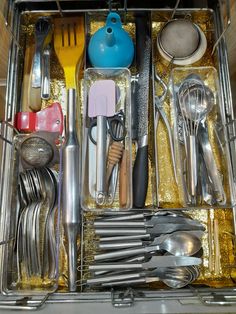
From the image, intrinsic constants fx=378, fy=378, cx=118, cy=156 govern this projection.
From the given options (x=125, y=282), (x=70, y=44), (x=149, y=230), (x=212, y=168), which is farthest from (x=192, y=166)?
(x=70, y=44)

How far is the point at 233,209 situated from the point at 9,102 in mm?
506

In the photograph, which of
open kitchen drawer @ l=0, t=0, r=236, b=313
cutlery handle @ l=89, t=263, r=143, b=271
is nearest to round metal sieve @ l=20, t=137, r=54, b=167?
open kitchen drawer @ l=0, t=0, r=236, b=313

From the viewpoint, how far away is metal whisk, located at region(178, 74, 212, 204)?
746mm

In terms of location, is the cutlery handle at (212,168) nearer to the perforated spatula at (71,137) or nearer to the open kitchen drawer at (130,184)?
the open kitchen drawer at (130,184)

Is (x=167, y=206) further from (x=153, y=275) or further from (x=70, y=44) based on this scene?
(x=70, y=44)

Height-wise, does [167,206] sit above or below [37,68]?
below

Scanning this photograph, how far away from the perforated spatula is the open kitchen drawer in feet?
0.07

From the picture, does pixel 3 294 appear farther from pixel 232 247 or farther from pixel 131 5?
pixel 131 5

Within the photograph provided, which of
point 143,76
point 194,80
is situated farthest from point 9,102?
point 194,80

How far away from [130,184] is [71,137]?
0.15m

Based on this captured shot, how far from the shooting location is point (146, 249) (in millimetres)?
712

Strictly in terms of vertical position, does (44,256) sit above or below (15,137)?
below

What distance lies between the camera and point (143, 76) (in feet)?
2.62

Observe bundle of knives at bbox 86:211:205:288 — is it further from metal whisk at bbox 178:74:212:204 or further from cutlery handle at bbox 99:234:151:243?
metal whisk at bbox 178:74:212:204
